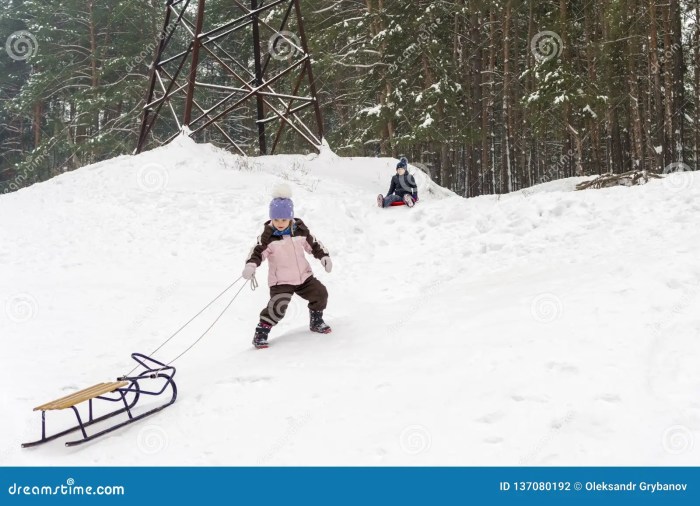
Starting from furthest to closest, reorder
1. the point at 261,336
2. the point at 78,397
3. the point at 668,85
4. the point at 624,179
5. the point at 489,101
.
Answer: the point at 489,101
the point at 668,85
the point at 624,179
the point at 261,336
the point at 78,397

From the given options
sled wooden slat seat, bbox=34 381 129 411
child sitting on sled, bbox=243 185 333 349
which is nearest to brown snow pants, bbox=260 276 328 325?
child sitting on sled, bbox=243 185 333 349

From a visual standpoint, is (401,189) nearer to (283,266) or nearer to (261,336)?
(283,266)

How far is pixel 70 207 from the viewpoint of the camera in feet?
32.4

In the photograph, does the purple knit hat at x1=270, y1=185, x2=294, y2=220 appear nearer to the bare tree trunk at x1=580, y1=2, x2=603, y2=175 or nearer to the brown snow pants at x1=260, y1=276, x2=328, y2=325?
the brown snow pants at x1=260, y1=276, x2=328, y2=325

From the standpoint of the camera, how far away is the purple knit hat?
5977 millimetres

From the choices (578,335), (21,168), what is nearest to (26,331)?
(578,335)

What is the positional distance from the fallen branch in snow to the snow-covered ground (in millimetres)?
1216

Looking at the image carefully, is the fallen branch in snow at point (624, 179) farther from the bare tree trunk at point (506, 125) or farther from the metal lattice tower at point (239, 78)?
the bare tree trunk at point (506, 125)

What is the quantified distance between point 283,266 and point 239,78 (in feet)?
22.9

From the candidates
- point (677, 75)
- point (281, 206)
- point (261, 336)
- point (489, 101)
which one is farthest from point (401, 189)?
point (677, 75)

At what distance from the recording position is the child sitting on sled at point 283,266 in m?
5.95

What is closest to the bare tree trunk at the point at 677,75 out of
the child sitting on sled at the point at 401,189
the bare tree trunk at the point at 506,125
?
the bare tree trunk at the point at 506,125

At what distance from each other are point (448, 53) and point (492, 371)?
15283mm

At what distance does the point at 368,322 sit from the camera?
637 cm
